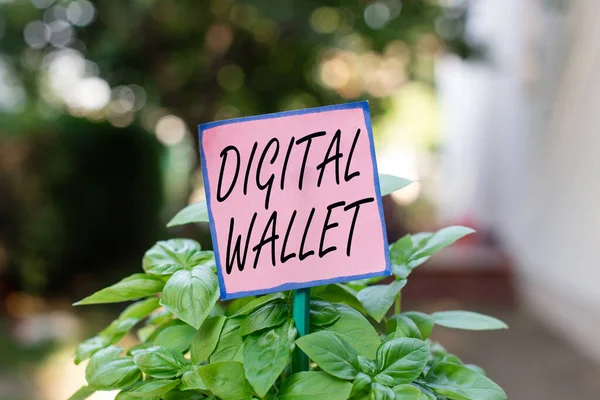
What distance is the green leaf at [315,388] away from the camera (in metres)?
0.59

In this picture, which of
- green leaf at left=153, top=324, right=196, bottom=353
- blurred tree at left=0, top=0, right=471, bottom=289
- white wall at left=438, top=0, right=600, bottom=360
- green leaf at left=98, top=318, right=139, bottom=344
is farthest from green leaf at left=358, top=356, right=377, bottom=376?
white wall at left=438, top=0, right=600, bottom=360

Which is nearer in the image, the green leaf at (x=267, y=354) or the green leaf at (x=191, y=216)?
the green leaf at (x=267, y=354)

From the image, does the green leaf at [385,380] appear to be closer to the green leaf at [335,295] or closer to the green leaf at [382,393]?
the green leaf at [382,393]

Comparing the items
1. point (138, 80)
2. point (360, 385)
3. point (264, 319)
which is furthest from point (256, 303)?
point (138, 80)

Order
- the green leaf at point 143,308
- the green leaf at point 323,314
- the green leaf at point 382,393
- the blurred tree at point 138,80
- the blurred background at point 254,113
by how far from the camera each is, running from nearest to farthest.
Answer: the green leaf at point 382,393 < the green leaf at point 323,314 < the green leaf at point 143,308 < the blurred background at point 254,113 < the blurred tree at point 138,80

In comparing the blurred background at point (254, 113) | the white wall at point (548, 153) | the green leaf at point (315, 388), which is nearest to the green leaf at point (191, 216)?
the green leaf at point (315, 388)

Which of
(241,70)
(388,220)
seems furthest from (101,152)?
(388,220)

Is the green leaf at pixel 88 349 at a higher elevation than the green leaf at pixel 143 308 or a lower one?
lower

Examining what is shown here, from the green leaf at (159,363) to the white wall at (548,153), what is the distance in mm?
3190

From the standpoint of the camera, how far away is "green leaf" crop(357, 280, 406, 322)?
0.67 metres

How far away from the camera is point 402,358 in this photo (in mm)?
613

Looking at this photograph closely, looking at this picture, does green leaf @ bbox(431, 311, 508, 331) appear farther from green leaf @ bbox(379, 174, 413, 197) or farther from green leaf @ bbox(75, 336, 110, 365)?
green leaf @ bbox(75, 336, 110, 365)

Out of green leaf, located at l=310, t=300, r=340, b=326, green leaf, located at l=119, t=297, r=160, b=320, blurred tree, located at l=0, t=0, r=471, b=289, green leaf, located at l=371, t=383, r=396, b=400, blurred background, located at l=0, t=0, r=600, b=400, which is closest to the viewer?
green leaf, located at l=371, t=383, r=396, b=400

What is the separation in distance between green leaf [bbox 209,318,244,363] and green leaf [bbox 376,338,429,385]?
0.15m
